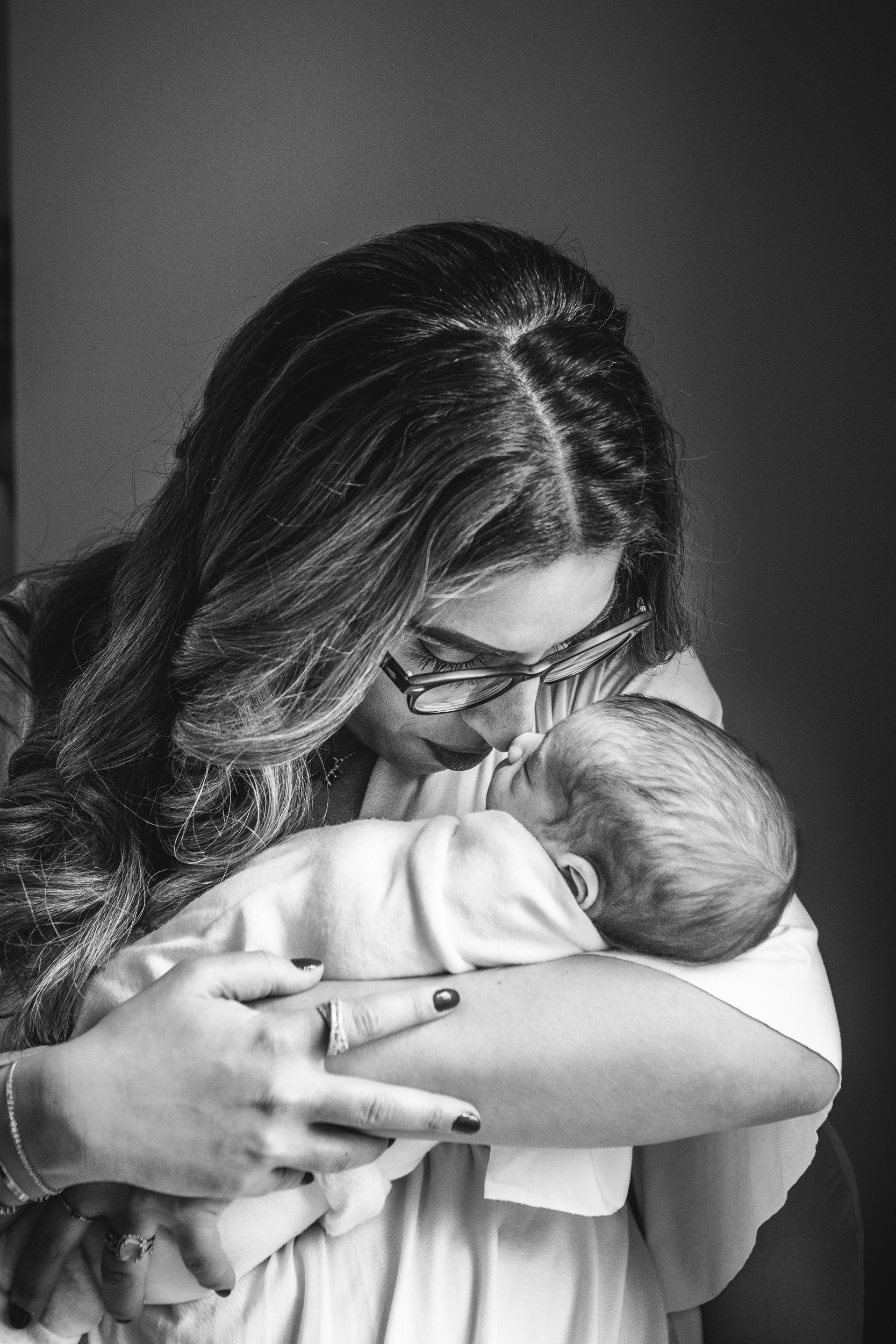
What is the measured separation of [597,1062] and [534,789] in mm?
286

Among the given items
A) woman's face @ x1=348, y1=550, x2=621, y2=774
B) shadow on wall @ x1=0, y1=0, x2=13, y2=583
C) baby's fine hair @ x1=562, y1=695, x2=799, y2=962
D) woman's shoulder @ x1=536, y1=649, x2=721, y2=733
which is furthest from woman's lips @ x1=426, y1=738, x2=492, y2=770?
shadow on wall @ x1=0, y1=0, x2=13, y2=583

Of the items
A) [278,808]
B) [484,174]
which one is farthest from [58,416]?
[278,808]

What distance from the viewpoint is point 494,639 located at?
1.18 meters

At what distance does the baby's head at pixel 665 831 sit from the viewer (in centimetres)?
109

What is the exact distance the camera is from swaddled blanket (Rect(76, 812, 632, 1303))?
1128mm

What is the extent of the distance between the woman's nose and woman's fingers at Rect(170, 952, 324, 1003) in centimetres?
37

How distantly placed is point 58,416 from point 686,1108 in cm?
195

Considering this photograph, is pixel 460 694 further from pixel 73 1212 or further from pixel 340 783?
pixel 73 1212

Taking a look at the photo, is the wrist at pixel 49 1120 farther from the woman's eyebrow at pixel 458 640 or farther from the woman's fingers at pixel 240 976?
the woman's eyebrow at pixel 458 640

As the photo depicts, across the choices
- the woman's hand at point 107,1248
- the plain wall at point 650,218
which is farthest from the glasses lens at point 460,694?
the plain wall at point 650,218

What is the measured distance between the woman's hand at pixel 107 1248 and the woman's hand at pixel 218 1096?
0.15 feet

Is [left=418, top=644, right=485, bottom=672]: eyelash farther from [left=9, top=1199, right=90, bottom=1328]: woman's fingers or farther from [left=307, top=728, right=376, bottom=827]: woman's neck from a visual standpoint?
[left=9, top=1199, right=90, bottom=1328]: woman's fingers

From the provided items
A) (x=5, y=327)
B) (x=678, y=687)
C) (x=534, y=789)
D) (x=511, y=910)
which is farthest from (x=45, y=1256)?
(x=5, y=327)

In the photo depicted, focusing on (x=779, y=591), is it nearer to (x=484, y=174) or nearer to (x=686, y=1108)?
(x=484, y=174)
